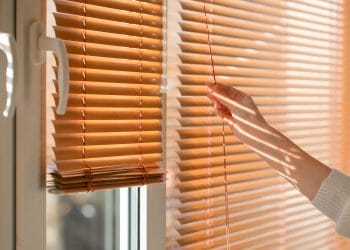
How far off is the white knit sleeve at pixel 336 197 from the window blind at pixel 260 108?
0.32 m

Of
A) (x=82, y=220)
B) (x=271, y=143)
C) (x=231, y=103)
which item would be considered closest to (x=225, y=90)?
(x=231, y=103)

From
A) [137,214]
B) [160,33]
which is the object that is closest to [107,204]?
[137,214]

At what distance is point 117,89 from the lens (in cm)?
102

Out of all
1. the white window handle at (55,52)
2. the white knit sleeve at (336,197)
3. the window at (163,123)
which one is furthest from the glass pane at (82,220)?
the white knit sleeve at (336,197)

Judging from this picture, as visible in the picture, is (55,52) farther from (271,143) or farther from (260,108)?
(260,108)

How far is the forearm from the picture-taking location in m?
1.06

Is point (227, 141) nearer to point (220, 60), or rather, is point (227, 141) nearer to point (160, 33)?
point (220, 60)

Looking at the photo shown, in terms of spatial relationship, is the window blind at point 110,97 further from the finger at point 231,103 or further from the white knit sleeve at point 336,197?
the white knit sleeve at point 336,197

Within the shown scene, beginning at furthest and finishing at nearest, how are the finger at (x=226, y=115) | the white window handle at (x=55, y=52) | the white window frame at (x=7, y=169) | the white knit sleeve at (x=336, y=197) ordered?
the finger at (x=226, y=115)
the white knit sleeve at (x=336, y=197)
the white window frame at (x=7, y=169)
the white window handle at (x=55, y=52)

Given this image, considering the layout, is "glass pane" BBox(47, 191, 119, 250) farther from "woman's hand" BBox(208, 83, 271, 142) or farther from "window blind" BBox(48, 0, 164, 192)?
"woman's hand" BBox(208, 83, 271, 142)

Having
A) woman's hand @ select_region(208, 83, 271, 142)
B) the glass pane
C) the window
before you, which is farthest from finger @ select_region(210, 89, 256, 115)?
the glass pane

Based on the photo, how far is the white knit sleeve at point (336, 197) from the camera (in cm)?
101

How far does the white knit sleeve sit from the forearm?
0.02 m

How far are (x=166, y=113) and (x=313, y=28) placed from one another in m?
0.81
